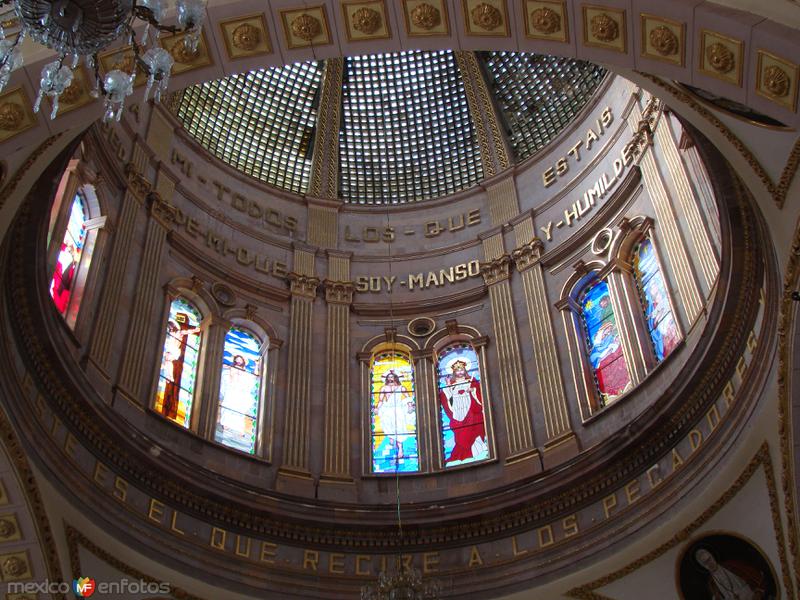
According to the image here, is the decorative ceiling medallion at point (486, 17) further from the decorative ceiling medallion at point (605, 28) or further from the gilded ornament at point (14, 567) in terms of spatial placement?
the gilded ornament at point (14, 567)

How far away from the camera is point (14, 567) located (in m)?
15.3

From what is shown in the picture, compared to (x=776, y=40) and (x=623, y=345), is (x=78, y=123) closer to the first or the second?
(x=776, y=40)

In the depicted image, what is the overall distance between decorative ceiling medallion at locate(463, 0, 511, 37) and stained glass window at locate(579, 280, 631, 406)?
8342 mm

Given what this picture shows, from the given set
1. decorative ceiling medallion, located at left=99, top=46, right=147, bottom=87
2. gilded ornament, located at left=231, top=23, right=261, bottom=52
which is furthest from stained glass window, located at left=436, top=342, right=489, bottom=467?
decorative ceiling medallion, located at left=99, top=46, right=147, bottom=87

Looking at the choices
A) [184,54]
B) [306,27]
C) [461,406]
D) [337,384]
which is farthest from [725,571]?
[184,54]

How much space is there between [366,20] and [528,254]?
10.4m

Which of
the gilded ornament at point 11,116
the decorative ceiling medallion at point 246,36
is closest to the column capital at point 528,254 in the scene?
the decorative ceiling medallion at point 246,36

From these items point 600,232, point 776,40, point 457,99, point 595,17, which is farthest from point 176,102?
point 776,40

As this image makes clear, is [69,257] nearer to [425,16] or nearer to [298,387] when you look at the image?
[298,387]

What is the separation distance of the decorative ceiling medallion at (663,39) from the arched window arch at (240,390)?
11.6 m

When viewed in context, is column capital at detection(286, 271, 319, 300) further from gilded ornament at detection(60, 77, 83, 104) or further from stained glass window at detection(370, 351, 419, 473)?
gilded ornament at detection(60, 77, 83, 104)

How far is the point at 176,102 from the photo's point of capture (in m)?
24.5

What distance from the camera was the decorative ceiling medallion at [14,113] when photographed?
12727 millimetres

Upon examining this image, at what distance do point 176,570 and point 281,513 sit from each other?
2.27 meters
